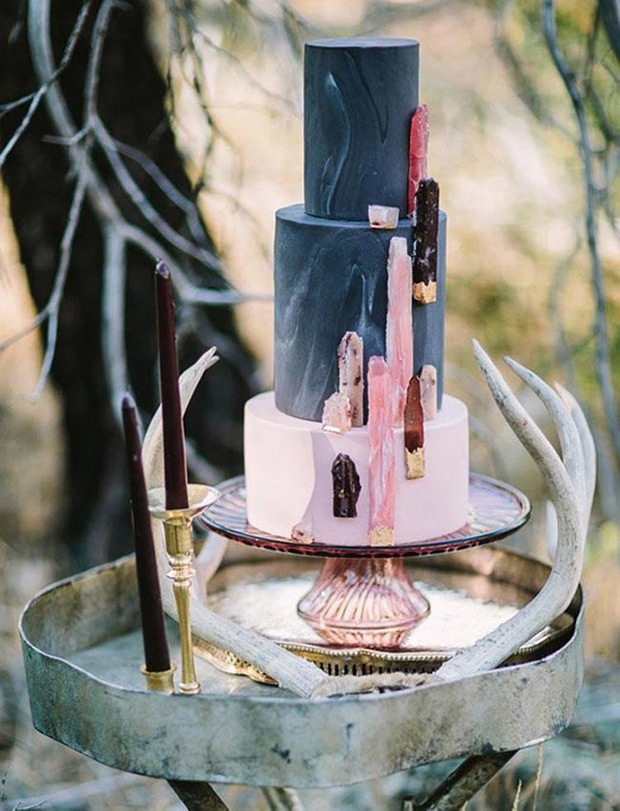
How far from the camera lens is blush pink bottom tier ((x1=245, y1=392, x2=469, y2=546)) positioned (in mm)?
1317

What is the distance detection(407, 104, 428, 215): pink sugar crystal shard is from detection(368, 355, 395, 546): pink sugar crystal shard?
7.1 inches

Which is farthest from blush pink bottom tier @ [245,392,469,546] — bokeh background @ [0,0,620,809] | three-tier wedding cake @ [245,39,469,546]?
bokeh background @ [0,0,620,809]

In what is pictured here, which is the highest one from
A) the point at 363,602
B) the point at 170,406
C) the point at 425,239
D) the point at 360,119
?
the point at 360,119

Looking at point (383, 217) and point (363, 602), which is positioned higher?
point (383, 217)

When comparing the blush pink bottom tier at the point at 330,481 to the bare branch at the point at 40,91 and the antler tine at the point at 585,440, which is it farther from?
the bare branch at the point at 40,91

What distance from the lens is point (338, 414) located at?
131cm

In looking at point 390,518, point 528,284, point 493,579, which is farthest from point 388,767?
point 528,284

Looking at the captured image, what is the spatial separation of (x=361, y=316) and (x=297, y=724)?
0.41m

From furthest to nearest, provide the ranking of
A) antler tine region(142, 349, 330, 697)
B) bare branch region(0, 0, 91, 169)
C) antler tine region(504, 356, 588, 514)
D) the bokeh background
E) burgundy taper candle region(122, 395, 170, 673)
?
1. the bokeh background
2. bare branch region(0, 0, 91, 169)
3. antler tine region(504, 356, 588, 514)
4. antler tine region(142, 349, 330, 697)
5. burgundy taper candle region(122, 395, 170, 673)

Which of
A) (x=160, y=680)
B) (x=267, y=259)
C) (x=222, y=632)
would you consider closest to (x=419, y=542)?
(x=222, y=632)

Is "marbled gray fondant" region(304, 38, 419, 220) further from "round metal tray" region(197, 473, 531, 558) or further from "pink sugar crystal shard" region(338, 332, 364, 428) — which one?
"round metal tray" region(197, 473, 531, 558)

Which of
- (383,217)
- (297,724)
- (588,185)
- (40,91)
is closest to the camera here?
(297,724)

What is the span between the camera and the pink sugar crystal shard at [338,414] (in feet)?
4.30

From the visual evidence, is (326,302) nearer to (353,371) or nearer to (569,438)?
(353,371)
